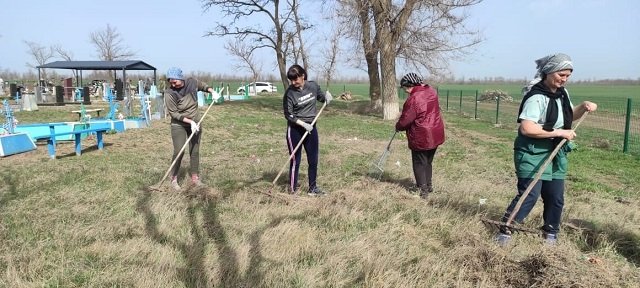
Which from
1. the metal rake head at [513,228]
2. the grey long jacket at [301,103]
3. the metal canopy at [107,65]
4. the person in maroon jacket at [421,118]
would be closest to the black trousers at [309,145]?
the grey long jacket at [301,103]

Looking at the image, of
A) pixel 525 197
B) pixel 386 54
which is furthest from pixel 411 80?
pixel 386 54

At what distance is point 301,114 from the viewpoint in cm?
540

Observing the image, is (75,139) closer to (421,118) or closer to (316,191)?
(316,191)

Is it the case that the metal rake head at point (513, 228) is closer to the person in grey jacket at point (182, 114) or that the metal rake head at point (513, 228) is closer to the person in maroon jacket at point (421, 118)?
the person in maroon jacket at point (421, 118)

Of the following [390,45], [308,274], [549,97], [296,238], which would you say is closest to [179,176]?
[296,238]

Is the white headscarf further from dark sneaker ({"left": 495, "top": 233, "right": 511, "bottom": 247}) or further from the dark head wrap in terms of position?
dark sneaker ({"left": 495, "top": 233, "right": 511, "bottom": 247})

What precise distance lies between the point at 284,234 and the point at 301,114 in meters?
1.87

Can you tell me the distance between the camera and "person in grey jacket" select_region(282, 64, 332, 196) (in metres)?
5.28

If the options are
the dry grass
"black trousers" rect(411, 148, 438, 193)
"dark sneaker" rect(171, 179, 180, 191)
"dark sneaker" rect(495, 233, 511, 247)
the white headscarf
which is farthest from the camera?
"dark sneaker" rect(171, 179, 180, 191)

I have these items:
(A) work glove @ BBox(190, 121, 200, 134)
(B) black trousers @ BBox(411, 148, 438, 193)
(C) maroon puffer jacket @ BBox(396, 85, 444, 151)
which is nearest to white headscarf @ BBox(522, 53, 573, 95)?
(C) maroon puffer jacket @ BBox(396, 85, 444, 151)

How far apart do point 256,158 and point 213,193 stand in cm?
320

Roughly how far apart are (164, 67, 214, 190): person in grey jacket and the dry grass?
1.45 feet

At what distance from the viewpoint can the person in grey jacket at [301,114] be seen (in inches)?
208

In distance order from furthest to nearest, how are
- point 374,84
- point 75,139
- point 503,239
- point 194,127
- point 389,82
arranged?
point 374,84 → point 389,82 → point 75,139 → point 194,127 → point 503,239
